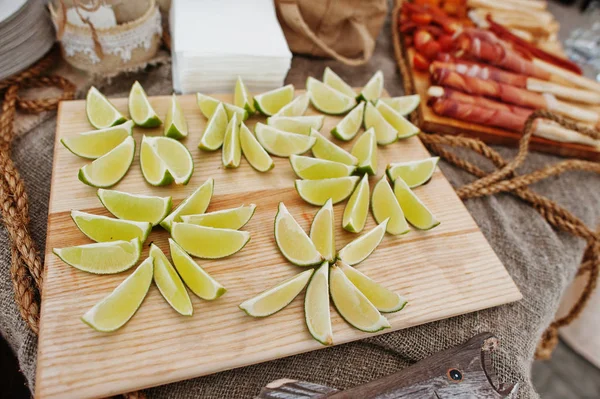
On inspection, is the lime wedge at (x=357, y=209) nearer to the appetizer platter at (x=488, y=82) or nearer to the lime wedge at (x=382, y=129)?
the lime wedge at (x=382, y=129)

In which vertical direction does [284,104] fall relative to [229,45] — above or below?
below

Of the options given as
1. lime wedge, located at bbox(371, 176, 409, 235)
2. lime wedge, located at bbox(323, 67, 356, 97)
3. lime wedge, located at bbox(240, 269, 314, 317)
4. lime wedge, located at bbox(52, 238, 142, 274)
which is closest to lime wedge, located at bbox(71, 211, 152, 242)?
lime wedge, located at bbox(52, 238, 142, 274)

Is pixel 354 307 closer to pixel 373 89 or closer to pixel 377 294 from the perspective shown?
pixel 377 294

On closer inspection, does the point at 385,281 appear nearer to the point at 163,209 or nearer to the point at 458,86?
the point at 163,209

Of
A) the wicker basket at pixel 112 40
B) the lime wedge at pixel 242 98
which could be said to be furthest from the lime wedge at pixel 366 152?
the wicker basket at pixel 112 40

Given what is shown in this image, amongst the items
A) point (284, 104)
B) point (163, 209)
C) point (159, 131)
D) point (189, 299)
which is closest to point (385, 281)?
point (189, 299)

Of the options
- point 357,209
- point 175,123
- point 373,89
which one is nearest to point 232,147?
point 175,123

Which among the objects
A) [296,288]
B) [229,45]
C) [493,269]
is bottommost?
[493,269]

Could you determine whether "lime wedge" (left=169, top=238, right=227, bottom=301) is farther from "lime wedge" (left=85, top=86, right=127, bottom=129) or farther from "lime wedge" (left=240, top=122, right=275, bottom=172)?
"lime wedge" (left=85, top=86, right=127, bottom=129)
